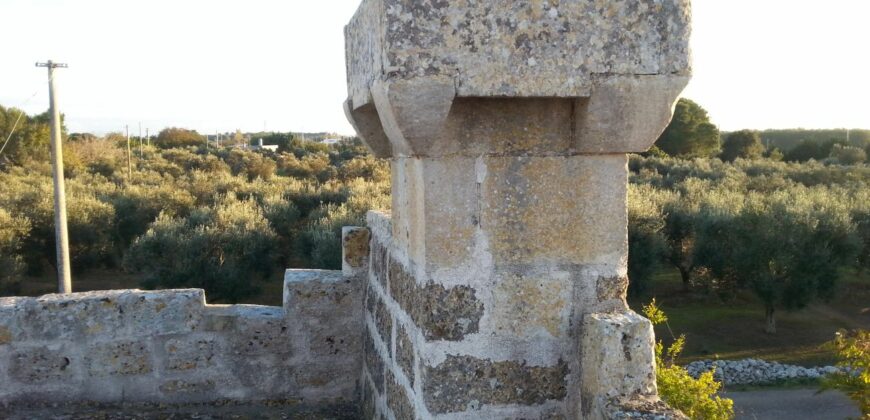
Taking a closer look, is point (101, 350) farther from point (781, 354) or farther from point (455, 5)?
point (781, 354)

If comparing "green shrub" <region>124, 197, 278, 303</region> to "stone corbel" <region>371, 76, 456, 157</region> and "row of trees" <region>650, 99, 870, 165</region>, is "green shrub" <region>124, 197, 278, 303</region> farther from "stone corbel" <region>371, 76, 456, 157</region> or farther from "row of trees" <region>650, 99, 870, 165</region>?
"row of trees" <region>650, 99, 870, 165</region>

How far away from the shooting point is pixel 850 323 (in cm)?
1287

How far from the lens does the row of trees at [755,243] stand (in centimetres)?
1259

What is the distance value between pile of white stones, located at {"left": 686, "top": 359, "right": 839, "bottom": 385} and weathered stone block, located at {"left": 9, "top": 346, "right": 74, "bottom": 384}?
8452 millimetres

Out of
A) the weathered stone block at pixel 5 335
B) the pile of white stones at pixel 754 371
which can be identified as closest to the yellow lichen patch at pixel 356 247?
the weathered stone block at pixel 5 335

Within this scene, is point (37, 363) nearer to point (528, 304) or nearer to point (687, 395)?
point (528, 304)

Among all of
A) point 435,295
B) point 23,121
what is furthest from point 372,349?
point 23,121

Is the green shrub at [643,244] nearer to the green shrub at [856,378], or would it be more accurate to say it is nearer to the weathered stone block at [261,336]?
the green shrub at [856,378]

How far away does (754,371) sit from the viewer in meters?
10.2

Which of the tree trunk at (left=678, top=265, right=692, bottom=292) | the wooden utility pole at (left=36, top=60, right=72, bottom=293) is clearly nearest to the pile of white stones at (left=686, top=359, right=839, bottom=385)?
the tree trunk at (left=678, top=265, right=692, bottom=292)

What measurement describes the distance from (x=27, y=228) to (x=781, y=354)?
1482cm

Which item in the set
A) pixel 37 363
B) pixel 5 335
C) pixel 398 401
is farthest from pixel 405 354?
pixel 5 335

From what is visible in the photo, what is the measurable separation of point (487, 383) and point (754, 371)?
9231mm

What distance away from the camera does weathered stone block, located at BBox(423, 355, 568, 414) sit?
7.63 feet
